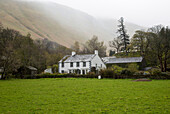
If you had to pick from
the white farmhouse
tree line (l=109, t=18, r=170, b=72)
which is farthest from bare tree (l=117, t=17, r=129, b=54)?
the white farmhouse

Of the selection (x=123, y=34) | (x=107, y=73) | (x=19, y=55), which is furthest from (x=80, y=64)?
(x=123, y=34)

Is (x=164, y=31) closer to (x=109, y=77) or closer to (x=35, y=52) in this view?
(x=109, y=77)

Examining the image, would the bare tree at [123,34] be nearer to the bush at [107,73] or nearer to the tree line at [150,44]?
the tree line at [150,44]

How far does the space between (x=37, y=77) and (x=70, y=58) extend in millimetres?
14587

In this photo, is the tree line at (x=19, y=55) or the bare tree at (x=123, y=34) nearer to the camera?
the tree line at (x=19, y=55)

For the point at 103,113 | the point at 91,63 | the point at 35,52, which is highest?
the point at 35,52

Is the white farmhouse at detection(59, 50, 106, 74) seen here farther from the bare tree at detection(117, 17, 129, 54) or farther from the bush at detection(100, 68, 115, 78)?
the bare tree at detection(117, 17, 129, 54)

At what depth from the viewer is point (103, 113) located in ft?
26.6

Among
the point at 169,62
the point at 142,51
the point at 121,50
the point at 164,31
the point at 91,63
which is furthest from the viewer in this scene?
the point at 121,50

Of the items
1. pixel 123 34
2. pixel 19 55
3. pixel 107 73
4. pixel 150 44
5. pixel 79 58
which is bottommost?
pixel 107 73

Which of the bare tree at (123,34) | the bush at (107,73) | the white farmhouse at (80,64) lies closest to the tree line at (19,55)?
the white farmhouse at (80,64)

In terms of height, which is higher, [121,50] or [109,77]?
[121,50]

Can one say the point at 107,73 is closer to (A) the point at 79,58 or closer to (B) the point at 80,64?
(B) the point at 80,64

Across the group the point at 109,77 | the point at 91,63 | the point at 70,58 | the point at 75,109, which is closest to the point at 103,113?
the point at 75,109
